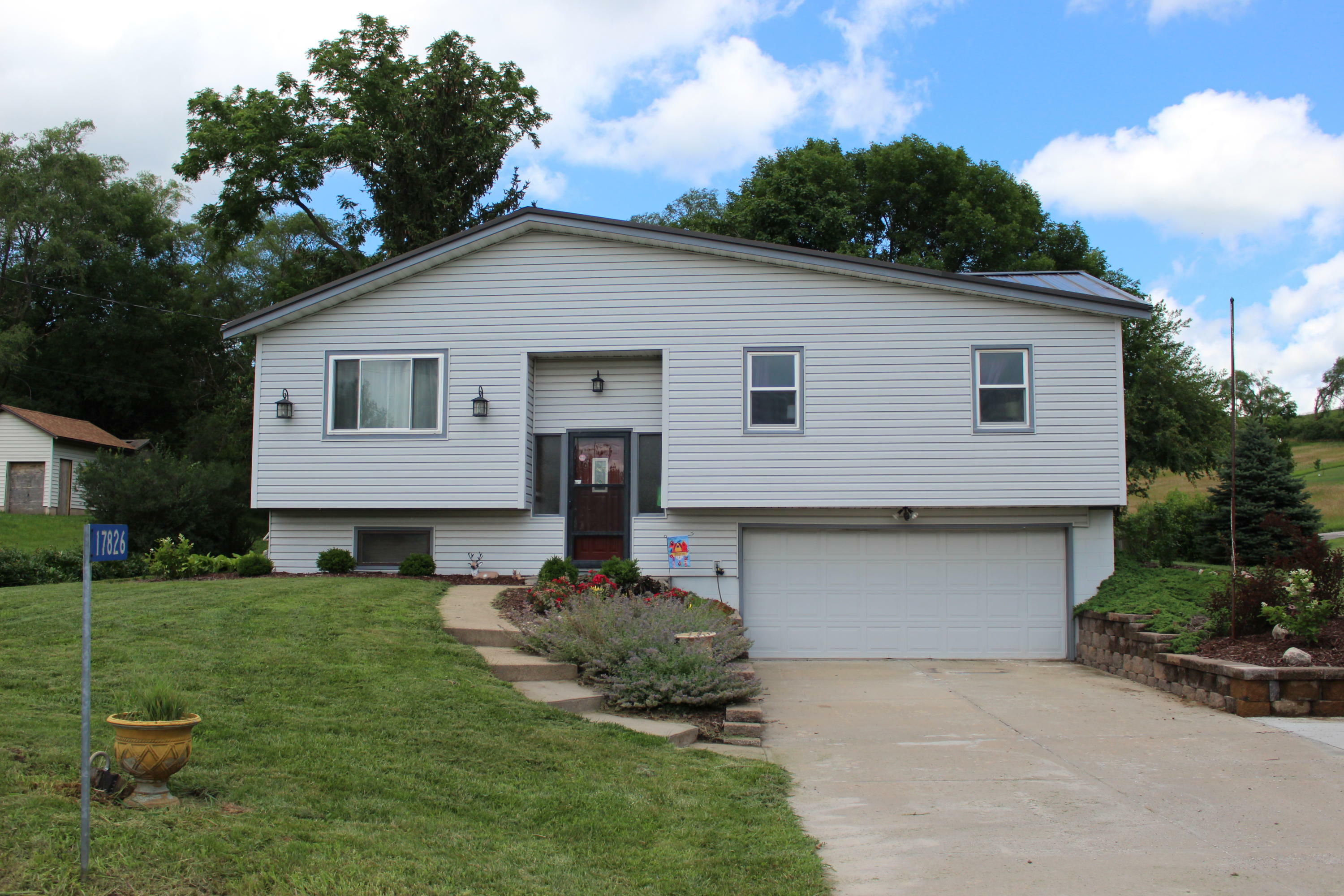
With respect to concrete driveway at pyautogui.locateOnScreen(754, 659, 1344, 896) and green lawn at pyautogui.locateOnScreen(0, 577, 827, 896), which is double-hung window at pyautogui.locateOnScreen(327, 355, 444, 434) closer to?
green lawn at pyautogui.locateOnScreen(0, 577, 827, 896)

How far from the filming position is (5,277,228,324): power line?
121 feet

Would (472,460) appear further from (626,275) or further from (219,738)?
(219,738)

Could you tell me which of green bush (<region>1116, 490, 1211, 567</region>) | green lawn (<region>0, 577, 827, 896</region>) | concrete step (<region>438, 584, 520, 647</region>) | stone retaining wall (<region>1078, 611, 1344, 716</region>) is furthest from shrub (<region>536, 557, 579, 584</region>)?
green bush (<region>1116, 490, 1211, 567</region>)

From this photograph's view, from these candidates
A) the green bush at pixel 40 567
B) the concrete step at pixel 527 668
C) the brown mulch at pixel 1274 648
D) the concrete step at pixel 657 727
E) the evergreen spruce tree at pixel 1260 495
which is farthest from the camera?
the evergreen spruce tree at pixel 1260 495

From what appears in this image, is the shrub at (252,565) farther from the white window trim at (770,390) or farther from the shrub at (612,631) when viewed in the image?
Answer: the white window trim at (770,390)

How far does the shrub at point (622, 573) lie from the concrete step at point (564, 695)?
3942 millimetres

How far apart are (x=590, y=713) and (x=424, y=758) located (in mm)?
2274

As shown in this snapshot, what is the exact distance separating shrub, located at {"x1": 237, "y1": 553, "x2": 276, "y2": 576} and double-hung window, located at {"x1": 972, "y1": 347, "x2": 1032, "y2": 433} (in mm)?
10168

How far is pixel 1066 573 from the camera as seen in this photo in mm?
13891

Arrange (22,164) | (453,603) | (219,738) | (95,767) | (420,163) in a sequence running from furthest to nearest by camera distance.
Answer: (22,164) < (420,163) < (453,603) < (219,738) < (95,767)

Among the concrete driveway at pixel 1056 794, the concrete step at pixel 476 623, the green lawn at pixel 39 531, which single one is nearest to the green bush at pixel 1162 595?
the concrete driveway at pixel 1056 794

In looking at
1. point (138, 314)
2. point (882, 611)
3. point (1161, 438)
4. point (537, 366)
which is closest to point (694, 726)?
point (882, 611)

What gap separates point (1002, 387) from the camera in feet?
44.9

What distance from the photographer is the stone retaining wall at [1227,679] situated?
9070 millimetres
